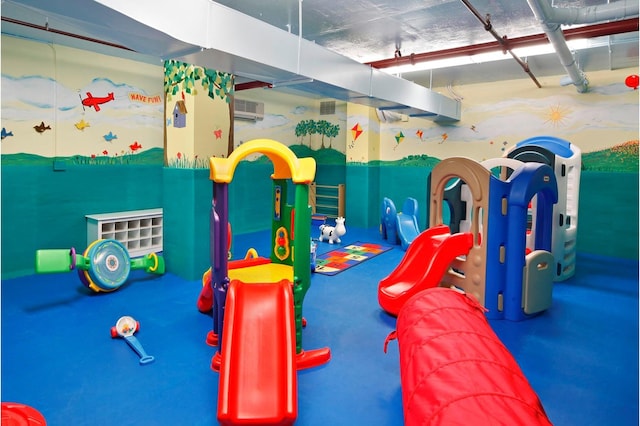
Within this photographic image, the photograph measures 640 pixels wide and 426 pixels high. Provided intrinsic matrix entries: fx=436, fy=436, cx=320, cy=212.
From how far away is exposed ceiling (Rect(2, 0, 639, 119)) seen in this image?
3.70m

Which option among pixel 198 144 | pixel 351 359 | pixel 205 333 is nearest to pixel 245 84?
pixel 198 144

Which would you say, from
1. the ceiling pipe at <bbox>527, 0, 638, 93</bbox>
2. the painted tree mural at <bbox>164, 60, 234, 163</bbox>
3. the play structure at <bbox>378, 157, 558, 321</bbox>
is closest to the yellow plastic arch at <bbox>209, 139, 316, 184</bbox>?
the play structure at <bbox>378, 157, 558, 321</bbox>

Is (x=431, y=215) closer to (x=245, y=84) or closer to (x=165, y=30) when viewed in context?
(x=165, y=30)

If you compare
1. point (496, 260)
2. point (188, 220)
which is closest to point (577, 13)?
point (496, 260)

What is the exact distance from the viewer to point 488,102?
10070 mm

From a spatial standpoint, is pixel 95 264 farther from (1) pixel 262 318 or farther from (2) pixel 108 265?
(1) pixel 262 318

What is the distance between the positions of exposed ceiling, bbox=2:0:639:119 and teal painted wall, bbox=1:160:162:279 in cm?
210

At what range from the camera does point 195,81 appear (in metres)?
6.35

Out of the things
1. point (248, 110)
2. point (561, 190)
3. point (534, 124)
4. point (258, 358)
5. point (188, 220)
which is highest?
point (248, 110)

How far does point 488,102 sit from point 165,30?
8.24 metres

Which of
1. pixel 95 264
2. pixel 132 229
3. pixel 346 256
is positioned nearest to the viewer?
pixel 95 264

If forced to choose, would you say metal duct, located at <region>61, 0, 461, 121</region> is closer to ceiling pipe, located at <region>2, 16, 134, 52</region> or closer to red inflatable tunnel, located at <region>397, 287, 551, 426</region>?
ceiling pipe, located at <region>2, 16, 134, 52</region>

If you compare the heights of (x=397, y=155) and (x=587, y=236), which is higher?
(x=397, y=155)

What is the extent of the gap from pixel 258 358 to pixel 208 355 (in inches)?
41.4
